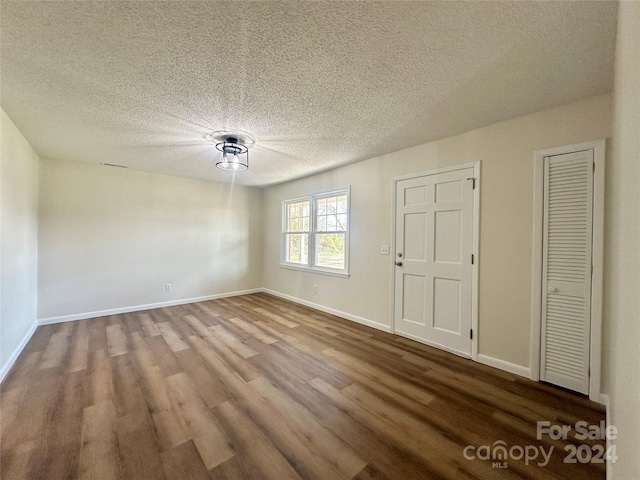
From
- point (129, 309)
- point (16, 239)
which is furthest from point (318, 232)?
point (16, 239)

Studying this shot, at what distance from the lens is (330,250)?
14.1 ft

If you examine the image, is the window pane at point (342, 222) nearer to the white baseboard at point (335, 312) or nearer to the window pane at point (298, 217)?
the window pane at point (298, 217)

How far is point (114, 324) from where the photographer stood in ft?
11.8

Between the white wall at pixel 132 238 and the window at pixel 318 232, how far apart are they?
1.09m

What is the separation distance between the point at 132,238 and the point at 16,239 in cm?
163

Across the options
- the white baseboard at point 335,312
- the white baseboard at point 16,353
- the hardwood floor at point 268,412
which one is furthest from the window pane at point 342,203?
the white baseboard at point 16,353

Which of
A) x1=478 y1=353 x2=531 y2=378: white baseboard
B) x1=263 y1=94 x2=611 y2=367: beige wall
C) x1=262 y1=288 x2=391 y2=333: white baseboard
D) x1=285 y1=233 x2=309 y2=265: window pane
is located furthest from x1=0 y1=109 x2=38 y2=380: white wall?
x1=478 y1=353 x2=531 y2=378: white baseboard

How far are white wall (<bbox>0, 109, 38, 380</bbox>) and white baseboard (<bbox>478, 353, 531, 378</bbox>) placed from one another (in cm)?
448

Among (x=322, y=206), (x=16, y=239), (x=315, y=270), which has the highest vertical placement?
(x=322, y=206)

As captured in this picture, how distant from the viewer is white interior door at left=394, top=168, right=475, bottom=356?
265cm

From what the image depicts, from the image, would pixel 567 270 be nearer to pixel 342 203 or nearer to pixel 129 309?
pixel 342 203

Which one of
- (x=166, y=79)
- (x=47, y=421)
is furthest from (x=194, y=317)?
(x=166, y=79)

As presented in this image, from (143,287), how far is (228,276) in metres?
1.50

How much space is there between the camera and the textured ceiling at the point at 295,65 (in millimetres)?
1271
